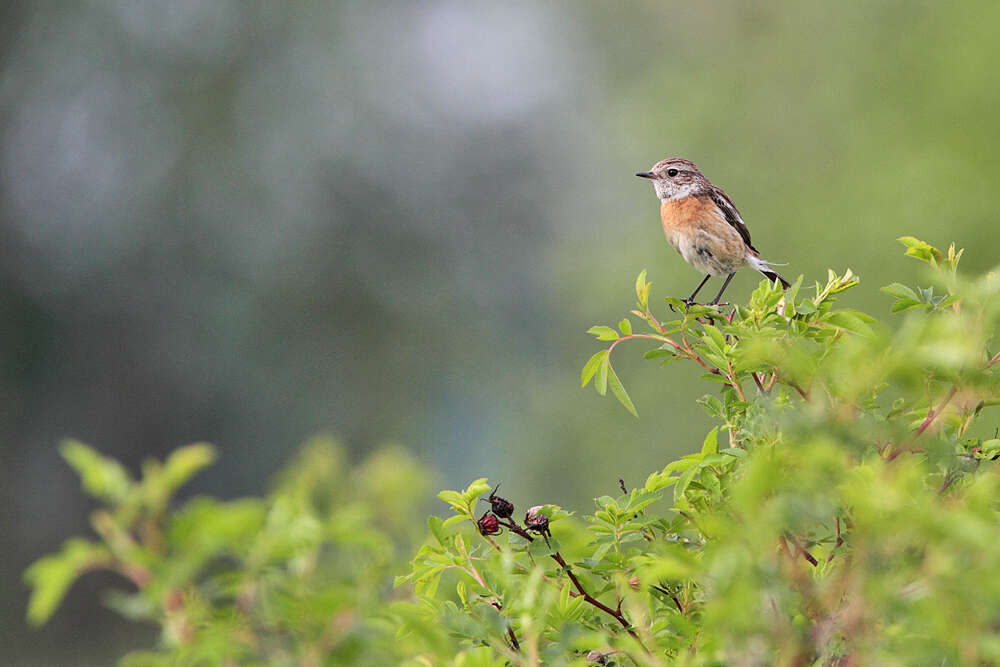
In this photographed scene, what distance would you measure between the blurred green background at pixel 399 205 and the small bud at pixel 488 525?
35.0 ft

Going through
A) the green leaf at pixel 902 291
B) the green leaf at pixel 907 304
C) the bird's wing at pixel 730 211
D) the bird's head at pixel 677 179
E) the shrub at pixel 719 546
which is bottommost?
the shrub at pixel 719 546

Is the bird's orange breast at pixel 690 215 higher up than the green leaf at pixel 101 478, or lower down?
higher up

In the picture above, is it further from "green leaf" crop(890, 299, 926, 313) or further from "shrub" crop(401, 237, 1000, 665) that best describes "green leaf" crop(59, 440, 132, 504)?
"green leaf" crop(890, 299, 926, 313)

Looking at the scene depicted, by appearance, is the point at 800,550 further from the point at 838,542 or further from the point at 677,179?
the point at 677,179

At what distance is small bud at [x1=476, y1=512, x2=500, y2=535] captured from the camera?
1901 mm

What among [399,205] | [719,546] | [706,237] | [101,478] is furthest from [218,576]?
[399,205]

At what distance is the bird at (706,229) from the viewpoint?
5.32 meters

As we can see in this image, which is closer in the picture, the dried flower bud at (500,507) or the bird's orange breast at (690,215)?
the dried flower bud at (500,507)

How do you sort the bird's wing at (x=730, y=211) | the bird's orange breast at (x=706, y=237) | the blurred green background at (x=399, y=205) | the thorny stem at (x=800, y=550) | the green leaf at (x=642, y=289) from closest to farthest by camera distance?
the thorny stem at (x=800, y=550), the green leaf at (x=642, y=289), the bird's orange breast at (x=706, y=237), the bird's wing at (x=730, y=211), the blurred green background at (x=399, y=205)

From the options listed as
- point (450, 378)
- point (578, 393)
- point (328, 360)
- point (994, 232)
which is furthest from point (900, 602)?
point (450, 378)

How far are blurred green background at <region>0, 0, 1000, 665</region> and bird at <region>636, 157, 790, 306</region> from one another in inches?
262

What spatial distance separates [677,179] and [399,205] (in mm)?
21993

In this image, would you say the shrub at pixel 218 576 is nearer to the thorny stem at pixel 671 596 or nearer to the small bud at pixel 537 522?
the small bud at pixel 537 522

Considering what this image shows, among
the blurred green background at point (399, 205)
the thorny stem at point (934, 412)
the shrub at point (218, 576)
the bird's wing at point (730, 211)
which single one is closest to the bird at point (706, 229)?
the bird's wing at point (730, 211)
